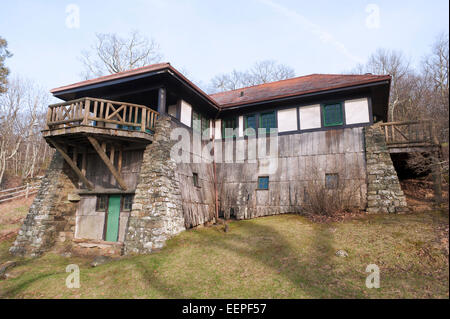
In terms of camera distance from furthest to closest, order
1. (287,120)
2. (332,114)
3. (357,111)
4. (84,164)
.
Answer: (287,120) → (332,114) → (357,111) → (84,164)

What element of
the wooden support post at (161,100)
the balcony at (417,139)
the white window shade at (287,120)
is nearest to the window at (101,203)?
the wooden support post at (161,100)

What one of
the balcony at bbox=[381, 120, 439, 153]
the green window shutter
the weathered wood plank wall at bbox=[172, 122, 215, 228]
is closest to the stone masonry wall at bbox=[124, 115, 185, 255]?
the weathered wood plank wall at bbox=[172, 122, 215, 228]

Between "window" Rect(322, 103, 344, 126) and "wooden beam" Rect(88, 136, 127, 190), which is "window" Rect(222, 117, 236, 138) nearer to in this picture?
"window" Rect(322, 103, 344, 126)

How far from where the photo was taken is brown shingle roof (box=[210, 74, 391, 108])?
11679 millimetres

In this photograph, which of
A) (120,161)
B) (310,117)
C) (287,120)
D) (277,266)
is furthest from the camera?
(287,120)

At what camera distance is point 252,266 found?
730cm

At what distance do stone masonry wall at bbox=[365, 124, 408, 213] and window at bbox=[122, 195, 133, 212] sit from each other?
949 centimetres

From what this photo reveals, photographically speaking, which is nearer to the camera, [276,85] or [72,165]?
[72,165]

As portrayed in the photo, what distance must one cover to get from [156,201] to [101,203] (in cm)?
320

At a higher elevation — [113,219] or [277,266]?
[113,219]

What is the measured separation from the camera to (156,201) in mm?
9477

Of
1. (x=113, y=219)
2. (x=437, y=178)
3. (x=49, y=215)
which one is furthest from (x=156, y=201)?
(x=437, y=178)

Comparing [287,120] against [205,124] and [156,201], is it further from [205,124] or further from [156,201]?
[156,201]
